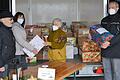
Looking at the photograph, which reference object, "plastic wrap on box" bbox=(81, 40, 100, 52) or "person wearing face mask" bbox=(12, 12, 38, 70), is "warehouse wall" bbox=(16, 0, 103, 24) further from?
"person wearing face mask" bbox=(12, 12, 38, 70)

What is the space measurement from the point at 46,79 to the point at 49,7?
5.17 meters

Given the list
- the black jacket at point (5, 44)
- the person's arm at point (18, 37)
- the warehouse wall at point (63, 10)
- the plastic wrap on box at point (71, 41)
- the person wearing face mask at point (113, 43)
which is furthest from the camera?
the warehouse wall at point (63, 10)

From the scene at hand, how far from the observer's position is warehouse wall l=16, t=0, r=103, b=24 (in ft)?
28.0

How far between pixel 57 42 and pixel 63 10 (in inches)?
126

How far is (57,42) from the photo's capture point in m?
5.59

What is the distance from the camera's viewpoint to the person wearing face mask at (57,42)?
5.57m

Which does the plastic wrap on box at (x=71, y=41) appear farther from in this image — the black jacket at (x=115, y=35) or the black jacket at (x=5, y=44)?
the black jacket at (x=5, y=44)

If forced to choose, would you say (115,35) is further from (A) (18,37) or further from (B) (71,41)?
(B) (71,41)

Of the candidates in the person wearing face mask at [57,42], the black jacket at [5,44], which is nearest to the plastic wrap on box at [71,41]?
the person wearing face mask at [57,42]

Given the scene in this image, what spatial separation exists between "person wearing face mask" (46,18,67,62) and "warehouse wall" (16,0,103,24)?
2938 mm

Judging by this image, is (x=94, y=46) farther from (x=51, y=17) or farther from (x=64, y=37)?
(x=51, y=17)

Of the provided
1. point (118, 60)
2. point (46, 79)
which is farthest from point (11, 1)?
point (46, 79)

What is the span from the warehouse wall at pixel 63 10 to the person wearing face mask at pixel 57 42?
9.64 ft

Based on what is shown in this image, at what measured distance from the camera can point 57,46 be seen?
5625mm
